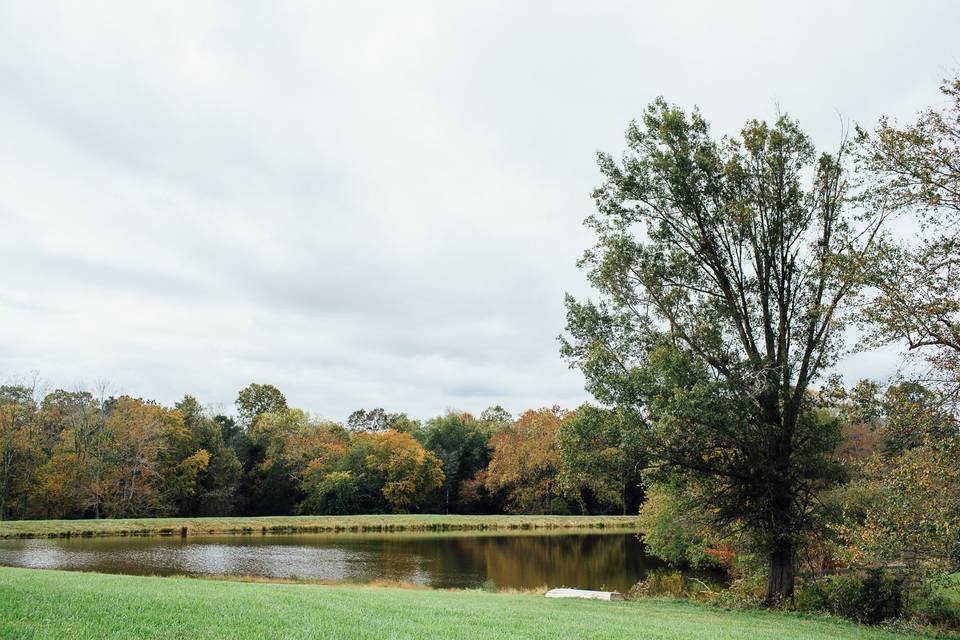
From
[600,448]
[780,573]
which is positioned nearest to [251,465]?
[600,448]

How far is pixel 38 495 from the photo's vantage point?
52.2 metres

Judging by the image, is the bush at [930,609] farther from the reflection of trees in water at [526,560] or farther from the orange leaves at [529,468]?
the orange leaves at [529,468]

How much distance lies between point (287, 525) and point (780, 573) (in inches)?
1732

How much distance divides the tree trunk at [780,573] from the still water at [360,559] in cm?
1100

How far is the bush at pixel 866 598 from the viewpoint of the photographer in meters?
16.7

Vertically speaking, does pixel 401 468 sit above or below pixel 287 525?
above

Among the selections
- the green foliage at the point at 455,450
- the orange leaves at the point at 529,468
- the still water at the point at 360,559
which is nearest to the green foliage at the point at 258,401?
the green foliage at the point at 455,450

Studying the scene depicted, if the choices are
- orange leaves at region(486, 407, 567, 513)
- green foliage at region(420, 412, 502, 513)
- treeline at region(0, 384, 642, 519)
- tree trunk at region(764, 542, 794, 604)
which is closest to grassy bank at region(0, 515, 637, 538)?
treeline at region(0, 384, 642, 519)

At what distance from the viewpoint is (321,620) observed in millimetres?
9703

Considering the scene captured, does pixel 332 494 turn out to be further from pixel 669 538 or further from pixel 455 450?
pixel 669 538

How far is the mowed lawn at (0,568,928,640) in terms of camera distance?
8406 mm

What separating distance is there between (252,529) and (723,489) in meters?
41.5

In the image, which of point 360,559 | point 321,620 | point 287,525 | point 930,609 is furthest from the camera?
point 287,525

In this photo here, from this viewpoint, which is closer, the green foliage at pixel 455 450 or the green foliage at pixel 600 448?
the green foliage at pixel 600 448
